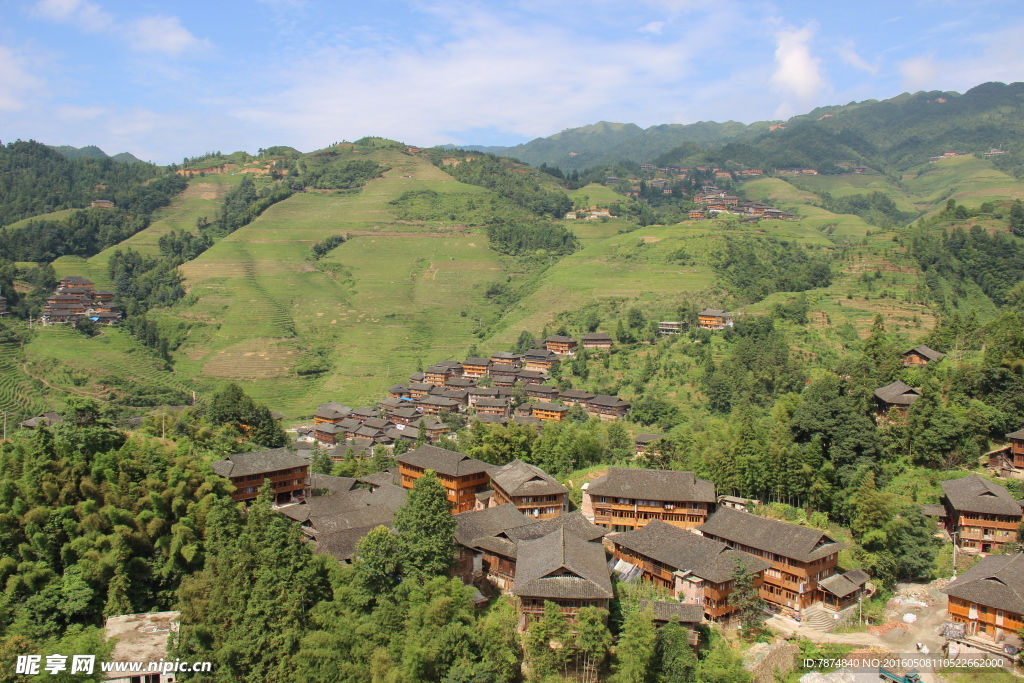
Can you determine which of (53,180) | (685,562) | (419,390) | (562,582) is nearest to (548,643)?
(562,582)

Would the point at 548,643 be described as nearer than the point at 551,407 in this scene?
Yes

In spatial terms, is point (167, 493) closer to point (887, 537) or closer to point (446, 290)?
point (887, 537)

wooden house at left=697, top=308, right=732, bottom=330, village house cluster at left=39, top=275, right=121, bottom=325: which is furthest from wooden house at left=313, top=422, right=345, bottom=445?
village house cluster at left=39, top=275, right=121, bottom=325

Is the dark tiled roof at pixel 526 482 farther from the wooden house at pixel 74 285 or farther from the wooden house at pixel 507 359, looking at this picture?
the wooden house at pixel 74 285

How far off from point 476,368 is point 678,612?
153 feet

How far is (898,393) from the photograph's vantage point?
3172 cm

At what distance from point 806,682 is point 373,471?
76.4 feet

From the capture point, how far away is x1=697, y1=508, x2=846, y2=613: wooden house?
71.2ft

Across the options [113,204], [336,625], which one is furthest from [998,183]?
[113,204]

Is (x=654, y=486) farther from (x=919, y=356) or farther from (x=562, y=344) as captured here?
(x=562, y=344)

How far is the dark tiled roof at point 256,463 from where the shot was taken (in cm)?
2839

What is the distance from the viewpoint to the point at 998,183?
116 m

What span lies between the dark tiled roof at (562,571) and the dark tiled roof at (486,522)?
1991mm

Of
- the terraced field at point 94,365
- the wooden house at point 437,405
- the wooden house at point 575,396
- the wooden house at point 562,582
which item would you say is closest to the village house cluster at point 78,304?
the terraced field at point 94,365
